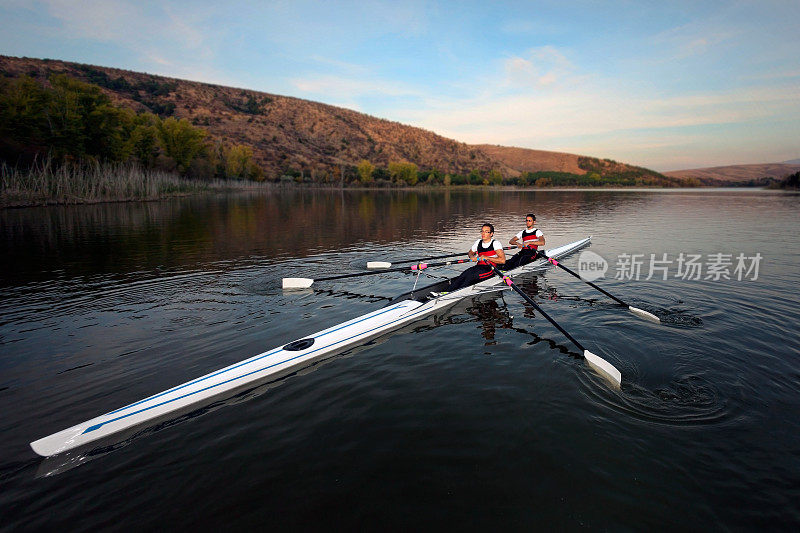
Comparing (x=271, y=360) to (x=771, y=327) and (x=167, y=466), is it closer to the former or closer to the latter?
(x=167, y=466)

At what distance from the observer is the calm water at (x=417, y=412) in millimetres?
3912

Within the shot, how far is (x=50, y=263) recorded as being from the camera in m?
14.6

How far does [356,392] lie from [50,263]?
617 inches

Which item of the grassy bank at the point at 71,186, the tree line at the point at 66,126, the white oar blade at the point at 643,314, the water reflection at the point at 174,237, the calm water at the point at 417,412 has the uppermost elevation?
the tree line at the point at 66,126

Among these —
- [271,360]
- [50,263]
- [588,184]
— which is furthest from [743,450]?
[588,184]

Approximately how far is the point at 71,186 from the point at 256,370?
4281 cm

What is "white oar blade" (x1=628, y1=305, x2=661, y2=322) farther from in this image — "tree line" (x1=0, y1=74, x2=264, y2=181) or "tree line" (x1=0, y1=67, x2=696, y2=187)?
"tree line" (x1=0, y1=67, x2=696, y2=187)

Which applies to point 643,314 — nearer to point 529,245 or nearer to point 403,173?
point 529,245

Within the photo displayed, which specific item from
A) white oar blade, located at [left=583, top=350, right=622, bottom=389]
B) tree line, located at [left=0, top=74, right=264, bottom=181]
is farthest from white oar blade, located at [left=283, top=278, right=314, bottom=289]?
tree line, located at [left=0, top=74, right=264, bottom=181]

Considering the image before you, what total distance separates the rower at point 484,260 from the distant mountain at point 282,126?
10308cm

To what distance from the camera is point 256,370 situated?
618 centimetres

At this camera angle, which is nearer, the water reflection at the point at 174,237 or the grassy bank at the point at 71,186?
the water reflection at the point at 174,237

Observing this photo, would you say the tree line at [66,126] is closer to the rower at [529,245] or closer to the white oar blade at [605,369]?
the rower at [529,245]

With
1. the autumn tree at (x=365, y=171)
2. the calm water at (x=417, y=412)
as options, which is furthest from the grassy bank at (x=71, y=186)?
the autumn tree at (x=365, y=171)
